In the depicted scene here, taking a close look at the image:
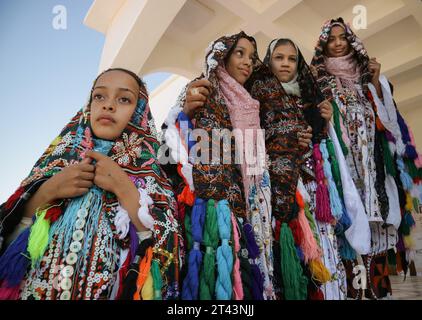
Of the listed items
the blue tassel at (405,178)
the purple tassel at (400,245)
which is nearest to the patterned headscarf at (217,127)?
the blue tassel at (405,178)

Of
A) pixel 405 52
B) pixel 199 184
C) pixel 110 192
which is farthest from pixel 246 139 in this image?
pixel 405 52

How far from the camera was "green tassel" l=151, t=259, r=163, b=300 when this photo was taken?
0.75m

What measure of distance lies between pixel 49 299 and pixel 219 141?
2.45ft

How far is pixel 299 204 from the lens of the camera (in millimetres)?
1178

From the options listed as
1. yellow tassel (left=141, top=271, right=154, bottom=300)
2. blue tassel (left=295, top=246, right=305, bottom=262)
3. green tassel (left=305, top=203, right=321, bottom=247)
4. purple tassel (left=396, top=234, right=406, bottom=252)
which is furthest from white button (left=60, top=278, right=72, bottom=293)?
purple tassel (left=396, top=234, right=406, bottom=252)

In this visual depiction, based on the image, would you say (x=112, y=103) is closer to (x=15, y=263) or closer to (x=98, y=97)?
(x=98, y=97)

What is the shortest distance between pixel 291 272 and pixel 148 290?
0.55 meters

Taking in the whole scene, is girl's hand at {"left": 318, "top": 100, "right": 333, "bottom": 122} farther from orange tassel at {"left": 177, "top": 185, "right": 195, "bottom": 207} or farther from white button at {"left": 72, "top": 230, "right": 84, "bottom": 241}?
white button at {"left": 72, "top": 230, "right": 84, "bottom": 241}

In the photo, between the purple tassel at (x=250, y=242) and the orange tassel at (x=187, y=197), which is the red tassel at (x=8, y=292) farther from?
the purple tassel at (x=250, y=242)

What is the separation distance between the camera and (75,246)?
0.84 meters

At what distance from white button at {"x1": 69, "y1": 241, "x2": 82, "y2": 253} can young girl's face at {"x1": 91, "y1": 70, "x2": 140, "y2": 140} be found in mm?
373
